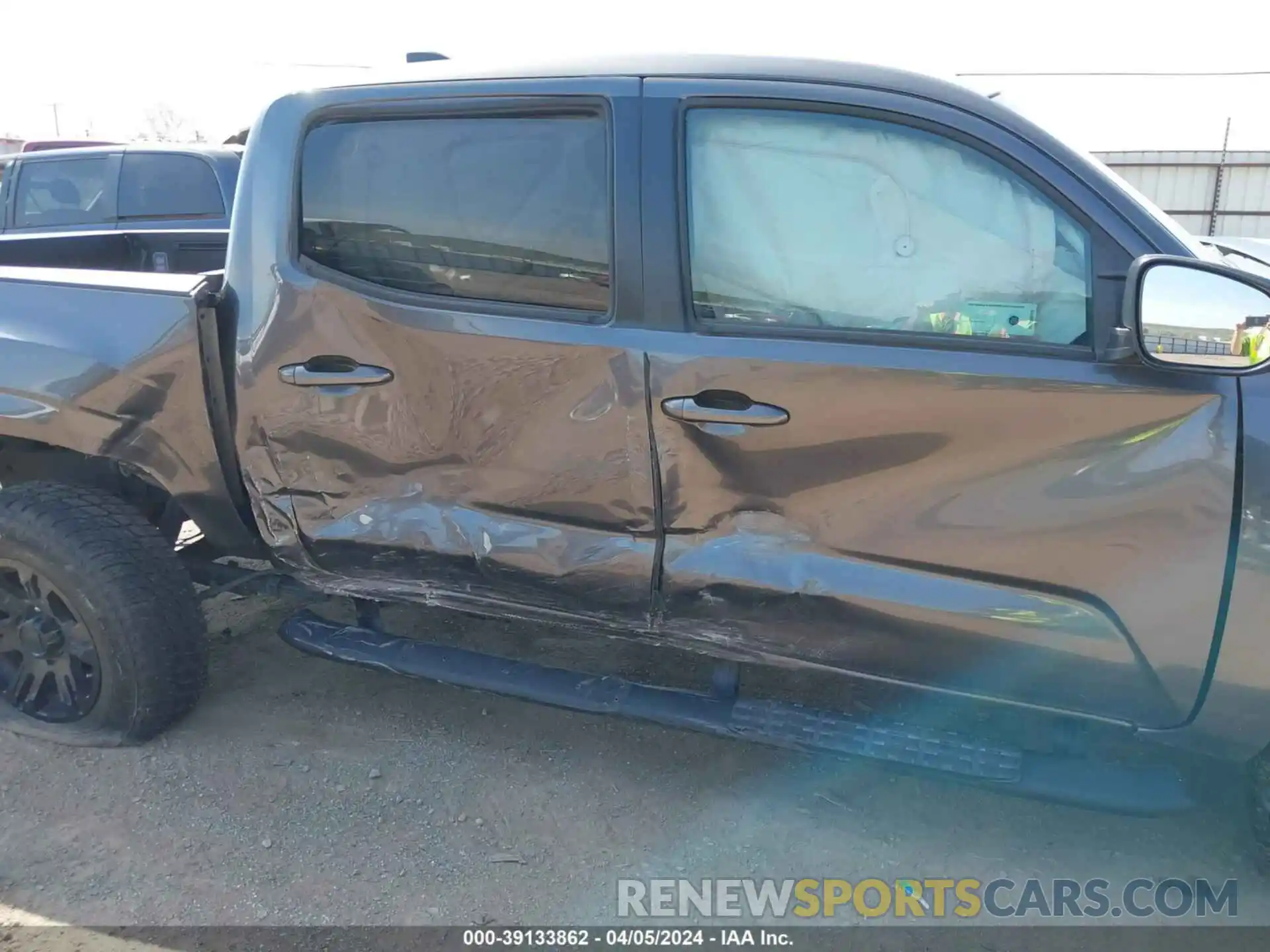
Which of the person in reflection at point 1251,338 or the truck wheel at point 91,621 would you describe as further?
the truck wheel at point 91,621

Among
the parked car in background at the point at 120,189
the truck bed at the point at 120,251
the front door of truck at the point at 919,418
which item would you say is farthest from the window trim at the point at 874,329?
the parked car in background at the point at 120,189

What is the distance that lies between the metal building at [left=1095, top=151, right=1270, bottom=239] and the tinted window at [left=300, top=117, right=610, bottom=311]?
525 inches

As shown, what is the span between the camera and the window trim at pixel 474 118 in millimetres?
2297

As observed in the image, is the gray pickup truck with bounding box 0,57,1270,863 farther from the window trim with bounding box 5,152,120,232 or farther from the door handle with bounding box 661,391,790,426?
the window trim with bounding box 5,152,120,232

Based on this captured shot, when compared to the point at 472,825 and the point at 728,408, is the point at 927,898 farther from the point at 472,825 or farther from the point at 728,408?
the point at 728,408

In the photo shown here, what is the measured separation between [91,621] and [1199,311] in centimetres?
295

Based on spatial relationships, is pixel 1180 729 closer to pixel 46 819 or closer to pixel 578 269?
pixel 578 269

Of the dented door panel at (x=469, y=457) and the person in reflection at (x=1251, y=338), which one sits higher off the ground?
the person in reflection at (x=1251, y=338)

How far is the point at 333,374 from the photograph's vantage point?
2506mm

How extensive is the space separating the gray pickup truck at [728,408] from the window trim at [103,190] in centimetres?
581

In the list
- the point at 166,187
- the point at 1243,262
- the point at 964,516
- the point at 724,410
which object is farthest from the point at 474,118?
the point at 166,187

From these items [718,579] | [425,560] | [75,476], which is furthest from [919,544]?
[75,476]

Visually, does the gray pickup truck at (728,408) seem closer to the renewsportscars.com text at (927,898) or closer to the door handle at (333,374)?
the door handle at (333,374)

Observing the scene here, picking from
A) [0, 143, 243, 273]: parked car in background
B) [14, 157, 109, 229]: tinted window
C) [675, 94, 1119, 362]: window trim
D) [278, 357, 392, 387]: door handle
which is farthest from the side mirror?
[14, 157, 109, 229]: tinted window
